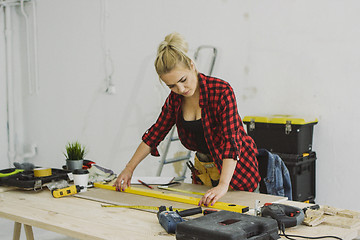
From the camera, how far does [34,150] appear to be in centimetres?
548

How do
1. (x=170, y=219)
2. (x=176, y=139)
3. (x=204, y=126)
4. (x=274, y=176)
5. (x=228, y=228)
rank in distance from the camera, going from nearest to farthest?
(x=228, y=228) → (x=170, y=219) → (x=204, y=126) → (x=274, y=176) → (x=176, y=139)

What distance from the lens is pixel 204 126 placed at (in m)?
2.15

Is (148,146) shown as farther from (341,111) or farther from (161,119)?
(341,111)

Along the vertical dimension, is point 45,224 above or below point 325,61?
below

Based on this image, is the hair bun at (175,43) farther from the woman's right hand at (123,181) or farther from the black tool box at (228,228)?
the black tool box at (228,228)

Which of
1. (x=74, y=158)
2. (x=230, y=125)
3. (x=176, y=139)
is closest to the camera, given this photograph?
(x=230, y=125)

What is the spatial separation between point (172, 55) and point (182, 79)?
12cm

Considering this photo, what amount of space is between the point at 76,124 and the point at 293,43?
2658 mm

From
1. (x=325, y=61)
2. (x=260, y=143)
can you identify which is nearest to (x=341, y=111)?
(x=325, y=61)

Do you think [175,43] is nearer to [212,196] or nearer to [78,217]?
[212,196]

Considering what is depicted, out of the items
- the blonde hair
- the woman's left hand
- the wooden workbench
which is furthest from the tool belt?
the blonde hair

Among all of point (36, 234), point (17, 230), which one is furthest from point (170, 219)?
point (36, 234)

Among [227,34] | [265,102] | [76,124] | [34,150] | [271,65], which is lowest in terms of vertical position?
[34,150]

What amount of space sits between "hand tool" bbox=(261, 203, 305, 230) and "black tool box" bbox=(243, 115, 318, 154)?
1.72m
